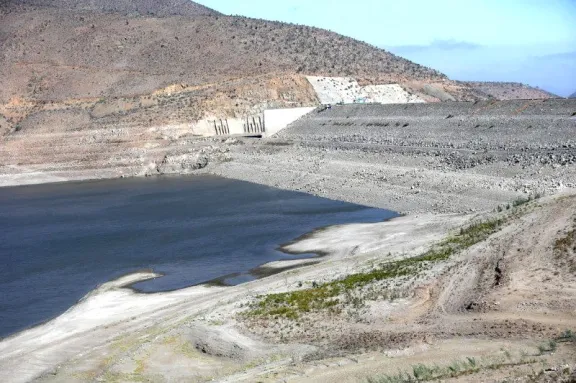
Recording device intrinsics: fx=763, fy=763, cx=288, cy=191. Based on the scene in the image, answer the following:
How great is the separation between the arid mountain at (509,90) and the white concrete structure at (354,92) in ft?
67.8

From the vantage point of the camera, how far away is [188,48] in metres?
95.9

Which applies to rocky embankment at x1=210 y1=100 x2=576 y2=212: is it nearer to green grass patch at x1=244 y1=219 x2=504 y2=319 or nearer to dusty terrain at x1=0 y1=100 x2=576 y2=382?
dusty terrain at x1=0 y1=100 x2=576 y2=382

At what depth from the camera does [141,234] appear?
39031 millimetres

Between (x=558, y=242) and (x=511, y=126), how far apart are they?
26.4m

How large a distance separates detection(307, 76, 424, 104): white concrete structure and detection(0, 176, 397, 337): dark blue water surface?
2648 centimetres

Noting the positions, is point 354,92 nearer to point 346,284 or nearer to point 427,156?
point 427,156

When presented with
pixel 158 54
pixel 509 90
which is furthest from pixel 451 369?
pixel 509 90

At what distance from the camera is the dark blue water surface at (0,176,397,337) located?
28.7 metres

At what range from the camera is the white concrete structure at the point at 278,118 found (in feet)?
231

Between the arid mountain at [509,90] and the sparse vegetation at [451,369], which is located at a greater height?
the arid mountain at [509,90]

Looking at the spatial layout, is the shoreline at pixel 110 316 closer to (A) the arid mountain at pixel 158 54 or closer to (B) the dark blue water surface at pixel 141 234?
(B) the dark blue water surface at pixel 141 234

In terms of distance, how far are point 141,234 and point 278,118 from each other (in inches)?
Answer: 1338

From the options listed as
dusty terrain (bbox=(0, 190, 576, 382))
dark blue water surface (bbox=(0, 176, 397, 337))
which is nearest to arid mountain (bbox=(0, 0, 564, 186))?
dark blue water surface (bbox=(0, 176, 397, 337))

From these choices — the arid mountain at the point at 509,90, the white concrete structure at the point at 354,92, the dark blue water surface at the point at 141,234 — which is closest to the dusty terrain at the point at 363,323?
the dark blue water surface at the point at 141,234
